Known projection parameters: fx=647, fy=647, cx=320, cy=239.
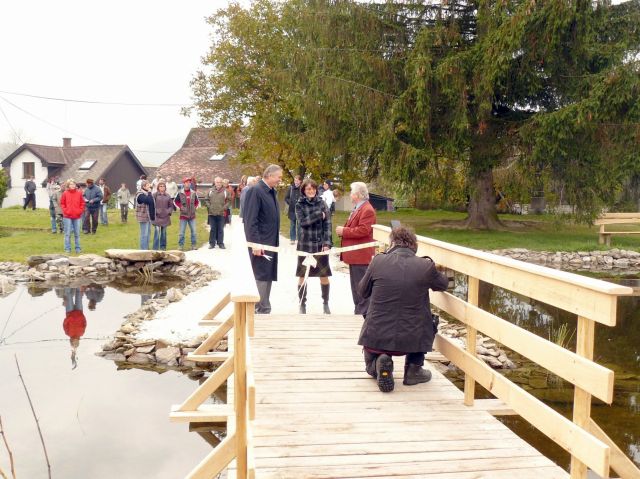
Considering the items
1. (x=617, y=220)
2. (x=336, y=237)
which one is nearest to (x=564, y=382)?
(x=336, y=237)

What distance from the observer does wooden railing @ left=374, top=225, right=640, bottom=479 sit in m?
3.24

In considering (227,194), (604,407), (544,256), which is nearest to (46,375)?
(604,407)

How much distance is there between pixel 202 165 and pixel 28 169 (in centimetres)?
1468

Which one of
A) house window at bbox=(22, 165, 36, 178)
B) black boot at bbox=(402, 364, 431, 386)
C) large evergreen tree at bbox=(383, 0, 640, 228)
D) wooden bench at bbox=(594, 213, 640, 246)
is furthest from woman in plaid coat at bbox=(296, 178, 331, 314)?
house window at bbox=(22, 165, 36, 178)

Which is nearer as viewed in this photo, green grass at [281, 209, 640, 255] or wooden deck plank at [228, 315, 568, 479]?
wooden deck plank at [228, 315, 568, 479]

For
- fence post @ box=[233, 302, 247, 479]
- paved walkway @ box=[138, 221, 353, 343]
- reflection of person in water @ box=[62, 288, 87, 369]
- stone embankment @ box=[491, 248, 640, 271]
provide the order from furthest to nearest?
1. stone embankment @ box=[491, 248, 640, 271]
2. reflection of person in water @ box=[62, 288, 87, 369]
3. paved walkway @ box=[138, 221, 353, 343]
4. fence post @ box=[233, 302, 247, 479]

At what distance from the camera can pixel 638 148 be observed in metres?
20.8

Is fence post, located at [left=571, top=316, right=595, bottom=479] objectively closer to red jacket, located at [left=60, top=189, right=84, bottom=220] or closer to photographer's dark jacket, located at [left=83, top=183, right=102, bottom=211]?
red jacket, located at [left=60, top=189, right=84, bottom=220]

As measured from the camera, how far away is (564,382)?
8164 mm

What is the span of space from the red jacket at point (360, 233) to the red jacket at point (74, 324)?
4.69 metres

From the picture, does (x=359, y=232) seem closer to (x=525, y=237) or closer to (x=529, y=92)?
(x=525, y=237)

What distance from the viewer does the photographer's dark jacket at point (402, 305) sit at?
480cm

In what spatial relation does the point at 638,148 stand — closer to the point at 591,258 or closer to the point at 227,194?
the point at 591,258

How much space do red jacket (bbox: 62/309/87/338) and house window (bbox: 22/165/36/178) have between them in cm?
4520
